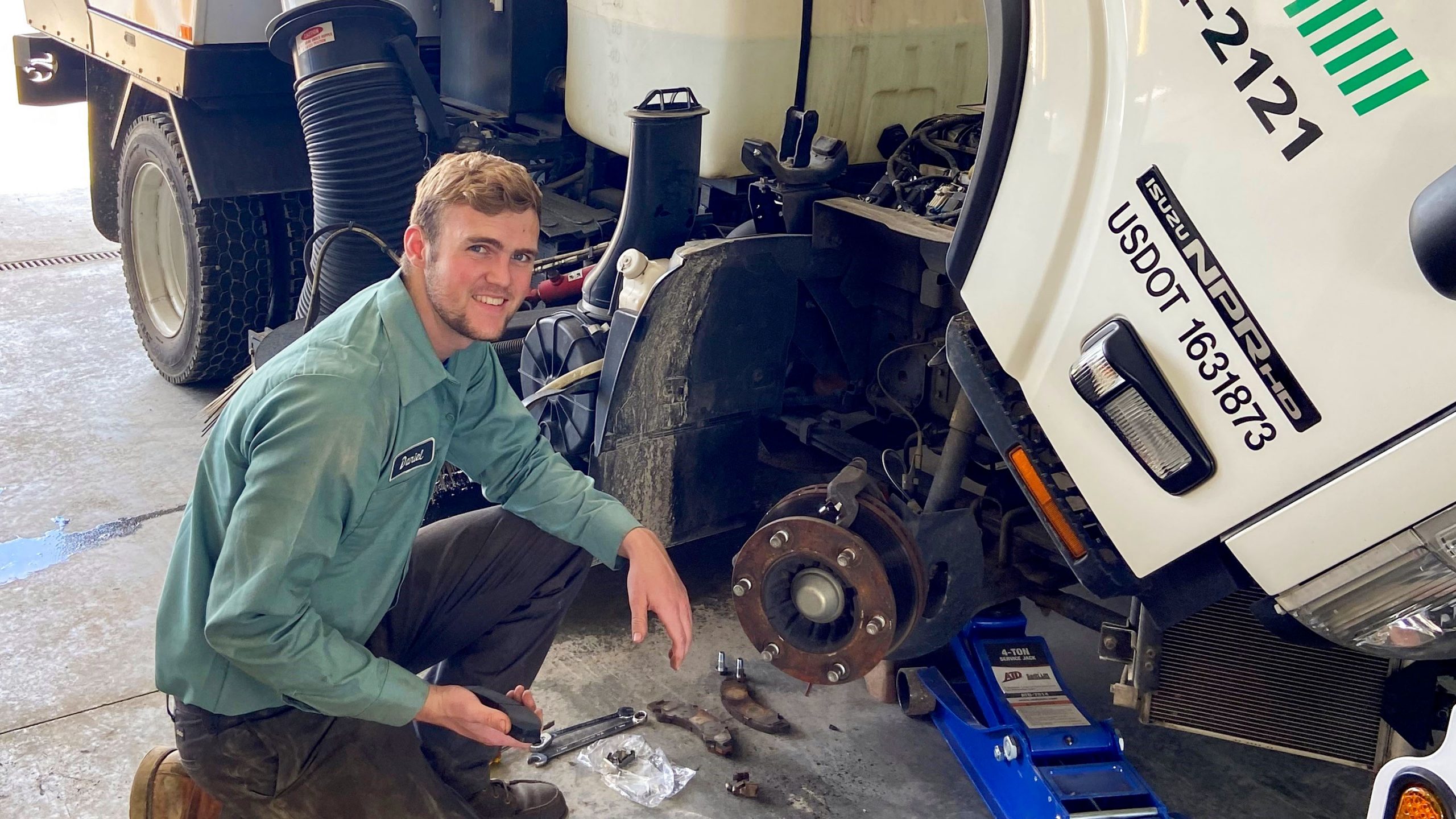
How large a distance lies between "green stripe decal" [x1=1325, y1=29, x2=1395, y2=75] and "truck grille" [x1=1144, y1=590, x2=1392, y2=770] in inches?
40.2

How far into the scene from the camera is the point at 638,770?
2393 mm

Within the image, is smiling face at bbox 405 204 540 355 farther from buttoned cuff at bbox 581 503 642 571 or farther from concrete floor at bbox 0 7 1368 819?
concrete floor at bbox 0 7 1368 819

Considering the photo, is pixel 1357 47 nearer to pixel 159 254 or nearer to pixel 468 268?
pixel 468 268

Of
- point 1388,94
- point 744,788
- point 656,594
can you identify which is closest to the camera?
point 1388,94

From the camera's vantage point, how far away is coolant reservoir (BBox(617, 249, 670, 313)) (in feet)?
8.19

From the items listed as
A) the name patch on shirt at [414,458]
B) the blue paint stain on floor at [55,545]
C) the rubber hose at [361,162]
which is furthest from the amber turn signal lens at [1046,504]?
the blue paint stain on floor at [55,545]

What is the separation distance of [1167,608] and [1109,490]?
218mm

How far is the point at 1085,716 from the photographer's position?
91.9 inches

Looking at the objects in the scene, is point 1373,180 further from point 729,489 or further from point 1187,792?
point 729,489

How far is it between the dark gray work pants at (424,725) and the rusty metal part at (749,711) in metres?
0.53

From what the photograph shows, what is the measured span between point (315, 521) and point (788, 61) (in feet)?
5.13

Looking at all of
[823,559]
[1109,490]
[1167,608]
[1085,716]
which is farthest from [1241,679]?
[823,559]

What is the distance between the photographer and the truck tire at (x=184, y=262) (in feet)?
13.1

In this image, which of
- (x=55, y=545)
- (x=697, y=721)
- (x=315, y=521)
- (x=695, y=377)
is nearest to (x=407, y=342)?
(x=315, y=521)
